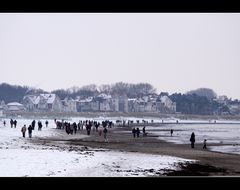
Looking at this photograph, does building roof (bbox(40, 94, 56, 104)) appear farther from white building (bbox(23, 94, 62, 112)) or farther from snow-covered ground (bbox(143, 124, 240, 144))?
snow-covered ground (bbox(143, 124, 240, 144))

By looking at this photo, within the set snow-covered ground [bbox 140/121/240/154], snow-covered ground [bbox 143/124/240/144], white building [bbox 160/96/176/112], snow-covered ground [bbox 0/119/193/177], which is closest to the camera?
snow-covered ground [bbox 0/119/193/177]

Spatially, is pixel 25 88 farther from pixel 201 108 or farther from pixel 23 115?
pixel 201 108

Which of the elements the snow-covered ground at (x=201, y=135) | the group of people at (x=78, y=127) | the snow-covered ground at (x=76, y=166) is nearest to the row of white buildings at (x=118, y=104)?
the group of people at (x=78, y=127)

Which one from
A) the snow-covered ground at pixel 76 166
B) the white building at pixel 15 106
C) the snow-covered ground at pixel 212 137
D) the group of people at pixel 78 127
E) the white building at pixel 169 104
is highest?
the white building at pixel 169 104

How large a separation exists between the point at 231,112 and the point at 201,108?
29120 mm

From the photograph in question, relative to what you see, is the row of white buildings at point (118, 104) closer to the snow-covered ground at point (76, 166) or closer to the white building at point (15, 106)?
the white building at point (15, 106)

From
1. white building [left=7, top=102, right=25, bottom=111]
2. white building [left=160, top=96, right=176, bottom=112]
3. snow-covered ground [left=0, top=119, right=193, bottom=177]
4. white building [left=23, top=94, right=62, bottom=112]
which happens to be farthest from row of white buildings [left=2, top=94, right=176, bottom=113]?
snow-covered ground [left=0, top=119, right=193, bottom=177]

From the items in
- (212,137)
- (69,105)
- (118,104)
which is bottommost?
(212,137)

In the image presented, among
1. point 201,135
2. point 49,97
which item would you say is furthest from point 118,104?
point 201,135

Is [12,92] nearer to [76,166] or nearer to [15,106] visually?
[15,106]

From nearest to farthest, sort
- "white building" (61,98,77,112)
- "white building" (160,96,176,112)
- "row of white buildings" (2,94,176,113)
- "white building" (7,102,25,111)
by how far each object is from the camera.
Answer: "white building" (7,102,25,111) < "white building" (61,98,77,112) < "row of white buildings" (2,94,176,113) < "white building" (160,96,176,112)

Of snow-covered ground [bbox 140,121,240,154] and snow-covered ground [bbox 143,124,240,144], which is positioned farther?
snow-covered ground [bbox 143,124,240,144]

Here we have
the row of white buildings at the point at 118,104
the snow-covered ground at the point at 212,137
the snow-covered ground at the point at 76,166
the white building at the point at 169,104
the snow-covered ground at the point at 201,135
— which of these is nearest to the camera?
the snow-covered ground at the point at 76,166
